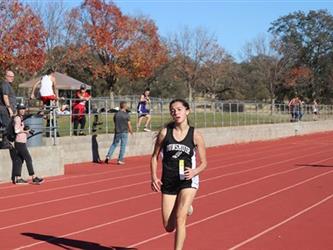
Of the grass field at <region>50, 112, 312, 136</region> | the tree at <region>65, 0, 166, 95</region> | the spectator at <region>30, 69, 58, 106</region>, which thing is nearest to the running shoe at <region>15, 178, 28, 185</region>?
the spectator at <region>30, 69, 58, 106</region>

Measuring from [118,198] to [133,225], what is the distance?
9.72 feet

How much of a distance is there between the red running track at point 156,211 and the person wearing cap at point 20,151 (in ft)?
1.44

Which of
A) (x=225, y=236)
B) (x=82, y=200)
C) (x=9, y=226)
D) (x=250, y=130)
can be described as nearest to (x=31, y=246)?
(x=9, y=226)

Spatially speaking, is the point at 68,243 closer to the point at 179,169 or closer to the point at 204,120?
the point at 179,169

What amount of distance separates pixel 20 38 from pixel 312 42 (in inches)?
1682

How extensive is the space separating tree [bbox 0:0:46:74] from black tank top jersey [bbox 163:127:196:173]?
3631 centimetres

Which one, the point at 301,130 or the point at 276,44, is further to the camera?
the point at 276,44

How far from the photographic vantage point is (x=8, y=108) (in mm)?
15156

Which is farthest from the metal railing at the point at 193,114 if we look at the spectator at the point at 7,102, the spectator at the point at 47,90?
the spectator at the point at 7,102

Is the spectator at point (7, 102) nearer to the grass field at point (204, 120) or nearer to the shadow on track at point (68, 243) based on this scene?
the grass field at point (204, 120)

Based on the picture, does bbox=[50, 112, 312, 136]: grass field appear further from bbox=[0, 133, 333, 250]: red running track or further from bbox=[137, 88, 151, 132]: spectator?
bbox=[0, 133, 333, 250]: red running track

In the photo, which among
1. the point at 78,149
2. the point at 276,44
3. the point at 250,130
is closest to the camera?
the point at 78,149

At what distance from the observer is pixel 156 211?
1055cm

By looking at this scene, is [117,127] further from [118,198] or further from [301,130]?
[301,130]
